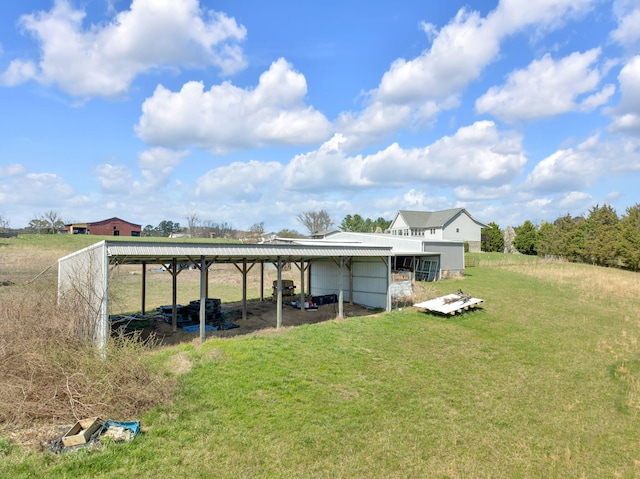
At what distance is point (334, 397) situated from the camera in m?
8.99

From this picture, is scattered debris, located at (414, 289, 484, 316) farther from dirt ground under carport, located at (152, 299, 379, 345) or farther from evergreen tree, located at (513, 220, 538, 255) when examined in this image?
evergreen tree, located at (513, 220, 538, 255)

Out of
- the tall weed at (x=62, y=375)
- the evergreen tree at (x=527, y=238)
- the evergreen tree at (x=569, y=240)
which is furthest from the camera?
the evergreen tree at (x=527, y=238)

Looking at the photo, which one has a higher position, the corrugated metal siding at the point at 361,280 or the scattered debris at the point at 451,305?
the corrugated metal siding at the point at 361,280

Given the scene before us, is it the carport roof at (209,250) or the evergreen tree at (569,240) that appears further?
the evergreen tree at (569,240)

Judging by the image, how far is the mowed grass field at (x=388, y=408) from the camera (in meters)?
6.35

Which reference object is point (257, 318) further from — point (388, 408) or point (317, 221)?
point (317, 221)

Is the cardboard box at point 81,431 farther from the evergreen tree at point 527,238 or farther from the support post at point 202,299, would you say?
the evergreen tree at point 527,238

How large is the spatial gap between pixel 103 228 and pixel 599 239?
7346cm

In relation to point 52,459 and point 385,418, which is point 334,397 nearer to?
point 385,418

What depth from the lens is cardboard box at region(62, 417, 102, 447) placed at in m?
6.20

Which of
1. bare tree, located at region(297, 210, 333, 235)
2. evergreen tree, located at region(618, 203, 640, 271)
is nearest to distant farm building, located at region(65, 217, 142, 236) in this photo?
bare tree, located at region(297, 210, 333, 235)

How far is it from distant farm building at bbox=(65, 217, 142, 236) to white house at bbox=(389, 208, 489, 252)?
50.5 m

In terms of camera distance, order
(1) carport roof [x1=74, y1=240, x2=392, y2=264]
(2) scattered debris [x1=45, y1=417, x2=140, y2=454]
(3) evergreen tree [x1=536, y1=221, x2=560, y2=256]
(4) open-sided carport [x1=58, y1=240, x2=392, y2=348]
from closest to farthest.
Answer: (2) scattered debris [x1=45, y1=417, x2=140, y2=454], (4) open-sided carport [x1=58, y1=240, x2=392, y2=348], (1) carport roof [x1=74, y1=240, x2=392, y2=264], (3) evergreen tree [x1=536, y1=221, x2=560, y2=256]

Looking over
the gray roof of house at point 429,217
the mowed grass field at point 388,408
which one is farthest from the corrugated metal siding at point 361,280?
the gray roof of house at point 429,217
